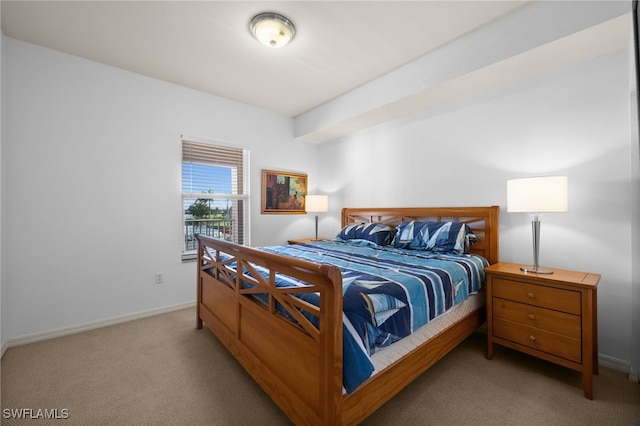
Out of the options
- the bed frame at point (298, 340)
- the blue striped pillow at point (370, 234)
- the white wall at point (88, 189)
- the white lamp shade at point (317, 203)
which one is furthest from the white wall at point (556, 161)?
the white wall at point (88, 189)

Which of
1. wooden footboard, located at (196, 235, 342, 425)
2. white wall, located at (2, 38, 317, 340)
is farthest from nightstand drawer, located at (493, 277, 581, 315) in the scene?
white wall, located at (2, 38, 317, 340)

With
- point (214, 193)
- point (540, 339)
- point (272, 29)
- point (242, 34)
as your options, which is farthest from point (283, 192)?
point (540, 339)

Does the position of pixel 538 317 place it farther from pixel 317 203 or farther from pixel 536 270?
pixel 317 203

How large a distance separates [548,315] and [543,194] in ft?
2.75

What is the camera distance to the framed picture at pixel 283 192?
4098 mm

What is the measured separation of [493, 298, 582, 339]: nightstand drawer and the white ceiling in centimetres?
219

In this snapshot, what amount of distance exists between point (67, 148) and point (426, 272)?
3363 mm

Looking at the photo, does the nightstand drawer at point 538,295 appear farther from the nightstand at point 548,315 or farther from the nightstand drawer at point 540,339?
the nightstand drawer at point 540,339

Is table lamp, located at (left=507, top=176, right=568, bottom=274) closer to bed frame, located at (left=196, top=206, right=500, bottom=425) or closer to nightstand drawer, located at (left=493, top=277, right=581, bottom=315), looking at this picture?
nightstand drawer, located at (left=493, top=277, right=581, bottom=315)

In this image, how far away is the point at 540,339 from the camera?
1.94m

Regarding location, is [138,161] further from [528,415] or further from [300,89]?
[528,415]

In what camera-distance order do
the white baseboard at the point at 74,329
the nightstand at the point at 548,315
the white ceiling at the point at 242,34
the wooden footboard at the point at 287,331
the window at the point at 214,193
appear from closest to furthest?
the wooden footboard at the point at 287,331, the nightstand at the point at 548,315, the white ceiling at the point at 242,34, the white baseboard at the point at 74,329, the window at the point at 214,193

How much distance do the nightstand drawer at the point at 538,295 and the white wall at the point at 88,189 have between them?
3.24 metres

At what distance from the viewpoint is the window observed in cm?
344
